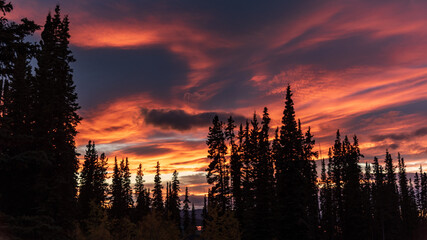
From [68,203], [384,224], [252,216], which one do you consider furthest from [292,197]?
[384,224]

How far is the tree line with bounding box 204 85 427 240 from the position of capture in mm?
→ 38844

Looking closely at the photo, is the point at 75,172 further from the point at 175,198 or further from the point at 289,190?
the point at 175,198

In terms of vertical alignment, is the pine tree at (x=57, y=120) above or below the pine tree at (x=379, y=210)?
above

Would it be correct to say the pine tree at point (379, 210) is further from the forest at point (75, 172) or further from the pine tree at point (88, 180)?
the pine tree at point (88, 180)

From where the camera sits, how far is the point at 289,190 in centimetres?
3853

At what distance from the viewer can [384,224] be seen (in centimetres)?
7819

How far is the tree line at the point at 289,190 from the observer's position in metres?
38.8

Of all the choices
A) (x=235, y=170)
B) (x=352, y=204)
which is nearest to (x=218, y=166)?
(x=235, y=170)

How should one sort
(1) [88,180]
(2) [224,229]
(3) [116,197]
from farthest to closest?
(3) [116,197], (1) [88,180], (2) [224,229]

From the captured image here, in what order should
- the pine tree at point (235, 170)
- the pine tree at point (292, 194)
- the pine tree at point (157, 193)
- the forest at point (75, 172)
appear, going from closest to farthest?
the forest at point (75, 172), the pine tree at point (292, 194), the pine tree at point (235, 170), the pine tree at point (157, 193)

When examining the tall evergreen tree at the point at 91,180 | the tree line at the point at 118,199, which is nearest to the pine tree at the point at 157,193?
the tree line at the point at 118,199

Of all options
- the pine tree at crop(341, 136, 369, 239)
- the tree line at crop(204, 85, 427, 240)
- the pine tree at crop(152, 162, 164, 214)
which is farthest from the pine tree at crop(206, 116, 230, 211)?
the pine tree at crop(152, 162, 164, 214)

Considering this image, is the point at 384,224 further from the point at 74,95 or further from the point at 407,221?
the point at 74,95

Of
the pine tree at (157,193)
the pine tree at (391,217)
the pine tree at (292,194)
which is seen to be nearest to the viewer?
the pine tree at (292,194)
